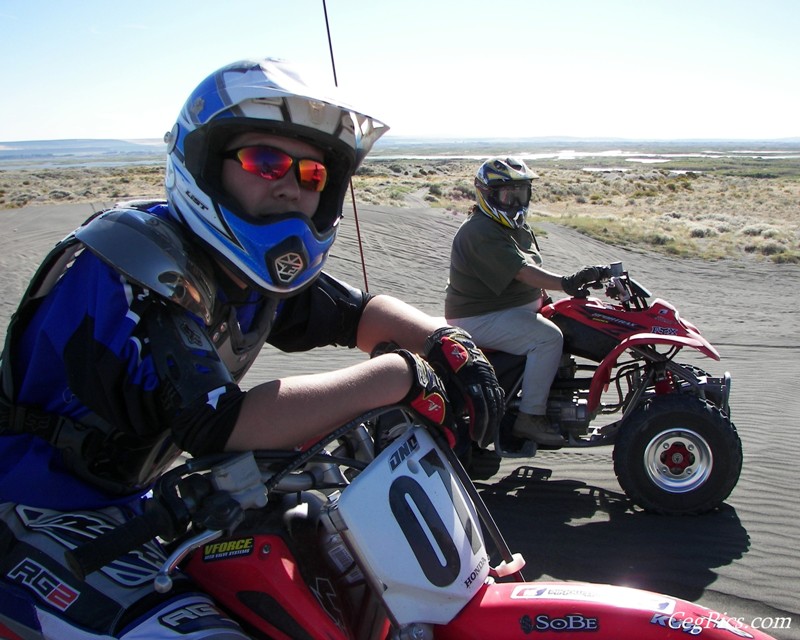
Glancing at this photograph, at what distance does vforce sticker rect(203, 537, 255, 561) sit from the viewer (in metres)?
A: 1.74

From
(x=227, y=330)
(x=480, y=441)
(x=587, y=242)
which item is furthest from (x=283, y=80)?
(x=587, y=242)

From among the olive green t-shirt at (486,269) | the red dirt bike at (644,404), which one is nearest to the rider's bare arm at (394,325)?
the red dirt bike at (644,404)

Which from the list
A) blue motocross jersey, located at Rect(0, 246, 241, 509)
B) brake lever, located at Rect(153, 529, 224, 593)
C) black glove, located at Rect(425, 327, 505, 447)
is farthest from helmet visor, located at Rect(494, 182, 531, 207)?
brake lever, located at Rect(153, 529, 224, 593)

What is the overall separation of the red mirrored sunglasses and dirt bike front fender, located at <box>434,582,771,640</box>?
1.17m

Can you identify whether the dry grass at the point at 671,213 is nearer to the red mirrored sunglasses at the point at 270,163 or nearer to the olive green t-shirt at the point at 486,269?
the olive green t-shirt at the point at 486,269

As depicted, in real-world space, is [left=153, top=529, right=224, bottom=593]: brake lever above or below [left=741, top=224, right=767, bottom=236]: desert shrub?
above

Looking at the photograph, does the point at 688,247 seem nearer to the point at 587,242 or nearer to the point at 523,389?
the point at 587,242

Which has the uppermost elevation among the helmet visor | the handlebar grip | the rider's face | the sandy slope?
the rider's face

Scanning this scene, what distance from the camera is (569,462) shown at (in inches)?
234

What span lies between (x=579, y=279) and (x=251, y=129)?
371cm

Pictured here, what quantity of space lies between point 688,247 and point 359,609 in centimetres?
2118

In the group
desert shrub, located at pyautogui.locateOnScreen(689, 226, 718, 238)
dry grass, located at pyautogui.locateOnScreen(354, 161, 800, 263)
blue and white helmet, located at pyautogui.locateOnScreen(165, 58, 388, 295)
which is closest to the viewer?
blue and white helmet, located at pyautogui.locateOnScreen(165, 58, 388, 295)

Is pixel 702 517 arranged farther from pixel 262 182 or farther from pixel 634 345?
pixel 262 182

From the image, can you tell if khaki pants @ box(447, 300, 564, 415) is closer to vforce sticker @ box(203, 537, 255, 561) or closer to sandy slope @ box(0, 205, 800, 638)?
sandy slope @ box(0, 205, 800, 638)
